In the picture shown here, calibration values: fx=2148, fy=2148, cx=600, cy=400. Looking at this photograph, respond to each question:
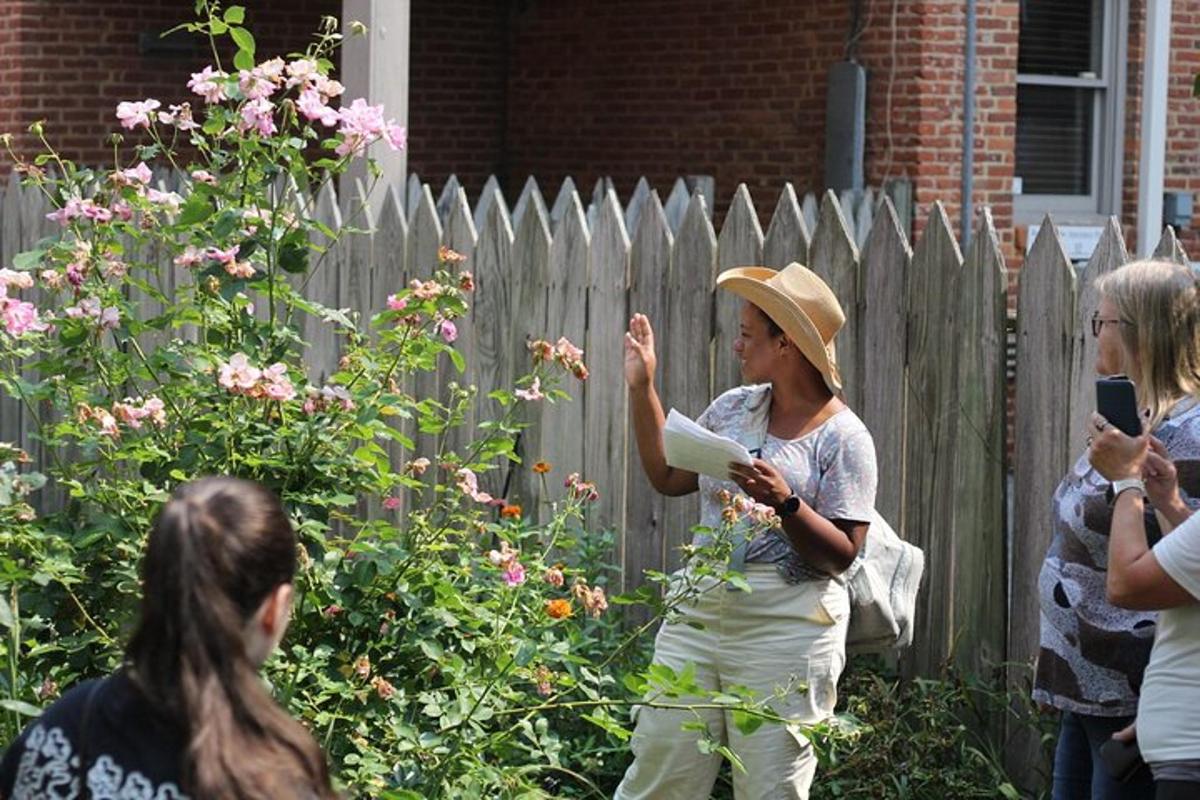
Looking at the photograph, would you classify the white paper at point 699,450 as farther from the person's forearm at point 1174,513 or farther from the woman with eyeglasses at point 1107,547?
the person's forearm at point 1174,513

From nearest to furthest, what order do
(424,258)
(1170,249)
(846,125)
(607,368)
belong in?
(1170,249) < (607,368) < (424,258) < (846,125)

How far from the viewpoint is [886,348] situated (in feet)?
19.6

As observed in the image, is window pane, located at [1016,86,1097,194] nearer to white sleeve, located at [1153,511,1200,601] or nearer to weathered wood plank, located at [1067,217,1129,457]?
weathered wood plank, located at [1067,217,1129,457]

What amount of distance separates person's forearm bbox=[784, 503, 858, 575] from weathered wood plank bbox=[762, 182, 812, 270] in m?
1.51

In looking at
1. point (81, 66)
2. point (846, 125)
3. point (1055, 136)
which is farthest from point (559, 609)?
point (81, 66)

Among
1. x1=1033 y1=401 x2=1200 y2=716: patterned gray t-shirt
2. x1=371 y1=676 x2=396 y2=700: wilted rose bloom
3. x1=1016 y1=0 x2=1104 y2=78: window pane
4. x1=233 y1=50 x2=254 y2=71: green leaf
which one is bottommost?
x1=371 y1=676 x2=396 y2=700: wilted rose bloom

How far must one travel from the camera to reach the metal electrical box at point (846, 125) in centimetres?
1241

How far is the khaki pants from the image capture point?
488 cm

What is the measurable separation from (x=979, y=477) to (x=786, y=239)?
909mm

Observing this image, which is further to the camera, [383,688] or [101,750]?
[383,688]

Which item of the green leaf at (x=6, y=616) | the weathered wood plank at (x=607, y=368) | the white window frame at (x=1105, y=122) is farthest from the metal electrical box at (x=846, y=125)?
the green leaf at (x=6, y=616)

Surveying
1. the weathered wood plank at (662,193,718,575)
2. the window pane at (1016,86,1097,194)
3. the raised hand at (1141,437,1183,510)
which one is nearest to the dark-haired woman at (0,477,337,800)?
the raised hand at (1141,437,1183,510)

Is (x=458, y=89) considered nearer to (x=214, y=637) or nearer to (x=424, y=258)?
(x=424, y=258)

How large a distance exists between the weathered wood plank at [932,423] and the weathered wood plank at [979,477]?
0.03 meters
